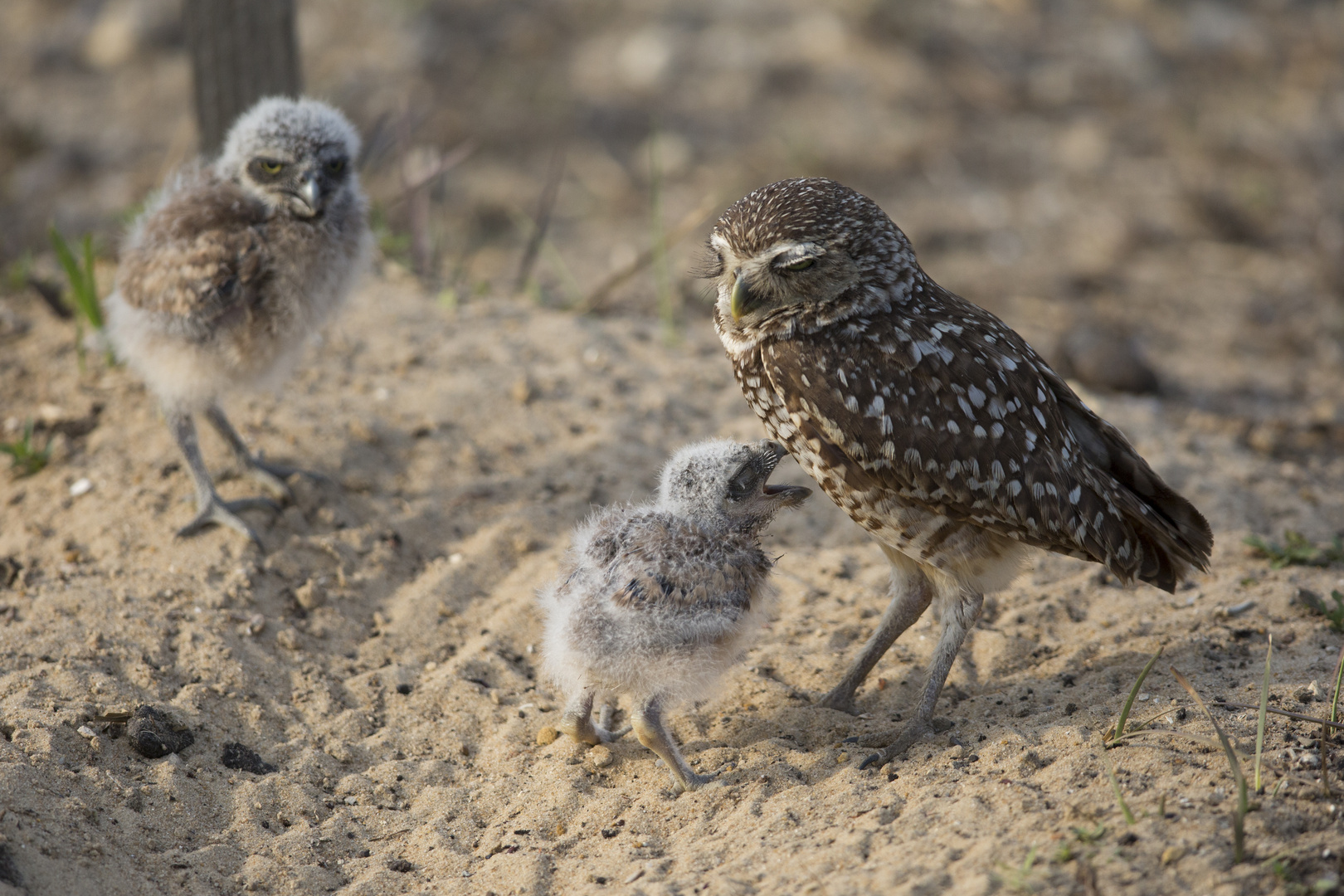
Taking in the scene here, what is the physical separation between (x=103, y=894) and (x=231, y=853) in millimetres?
354

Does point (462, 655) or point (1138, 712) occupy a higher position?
point (462, 655)

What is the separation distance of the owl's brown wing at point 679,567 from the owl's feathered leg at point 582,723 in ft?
1.29

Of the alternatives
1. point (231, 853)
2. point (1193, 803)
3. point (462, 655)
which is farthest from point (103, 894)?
point (1193, 803)

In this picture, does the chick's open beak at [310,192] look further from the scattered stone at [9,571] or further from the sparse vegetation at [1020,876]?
the sparse vegetation at [1020,876]

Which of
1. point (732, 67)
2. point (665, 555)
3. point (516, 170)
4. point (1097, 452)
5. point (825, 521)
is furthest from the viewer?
point (732, 67)

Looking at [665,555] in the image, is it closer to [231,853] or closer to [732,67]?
[231,853]

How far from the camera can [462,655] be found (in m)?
4.25

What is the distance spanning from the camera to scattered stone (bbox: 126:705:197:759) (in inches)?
141

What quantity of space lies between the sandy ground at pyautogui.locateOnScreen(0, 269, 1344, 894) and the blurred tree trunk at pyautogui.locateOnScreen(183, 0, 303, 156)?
4.32 feet

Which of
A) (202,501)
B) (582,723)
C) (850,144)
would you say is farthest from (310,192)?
(850,144)

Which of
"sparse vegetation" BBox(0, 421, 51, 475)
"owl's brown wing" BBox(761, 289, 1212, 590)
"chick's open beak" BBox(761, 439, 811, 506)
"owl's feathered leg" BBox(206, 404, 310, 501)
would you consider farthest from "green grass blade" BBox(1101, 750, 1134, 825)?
"sparse vegetation" BBox(0, 421, 51, 475)

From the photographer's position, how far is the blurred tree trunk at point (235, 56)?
19.2 feet

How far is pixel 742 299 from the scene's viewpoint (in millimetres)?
3725

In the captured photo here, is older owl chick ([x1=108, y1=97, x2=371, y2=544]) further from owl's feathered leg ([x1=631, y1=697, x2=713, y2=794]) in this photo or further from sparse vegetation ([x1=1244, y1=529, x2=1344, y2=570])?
sparse vegetation ([x1=1244, y1=529, x2=1344, y2=570])
